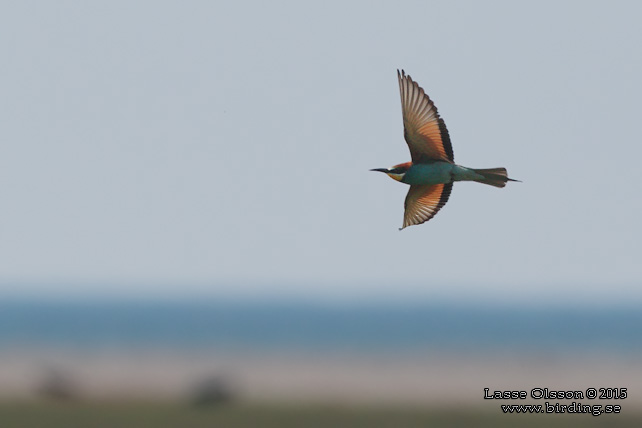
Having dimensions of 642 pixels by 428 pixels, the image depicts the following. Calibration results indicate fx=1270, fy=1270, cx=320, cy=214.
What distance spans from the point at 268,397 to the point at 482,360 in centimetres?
2166

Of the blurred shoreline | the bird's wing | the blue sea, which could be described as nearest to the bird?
the bird's wing

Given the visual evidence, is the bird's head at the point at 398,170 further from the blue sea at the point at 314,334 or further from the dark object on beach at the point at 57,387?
the blue sea at the point at 314,334

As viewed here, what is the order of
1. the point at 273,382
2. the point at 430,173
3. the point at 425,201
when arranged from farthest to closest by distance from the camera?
the point at 273,382 → the point at 425,201 → the point at 430,173

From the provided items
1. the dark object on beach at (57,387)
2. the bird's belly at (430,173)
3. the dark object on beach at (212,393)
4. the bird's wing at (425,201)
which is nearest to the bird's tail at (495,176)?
the bird's belly at (430,173)

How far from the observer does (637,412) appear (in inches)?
690

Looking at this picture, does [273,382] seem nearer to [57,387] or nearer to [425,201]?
[57,387]

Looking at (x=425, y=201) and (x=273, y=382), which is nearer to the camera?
(x=425, y=201)

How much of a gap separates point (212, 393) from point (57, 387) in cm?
212

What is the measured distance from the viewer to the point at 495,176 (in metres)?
11.6

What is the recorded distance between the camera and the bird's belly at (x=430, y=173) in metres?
11.7

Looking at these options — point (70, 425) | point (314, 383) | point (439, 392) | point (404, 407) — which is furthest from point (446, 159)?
point (314, 383)

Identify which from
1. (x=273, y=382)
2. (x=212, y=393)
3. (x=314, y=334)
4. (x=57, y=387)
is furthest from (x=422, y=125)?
(x=314, y=334)

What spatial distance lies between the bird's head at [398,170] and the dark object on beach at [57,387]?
619 cm

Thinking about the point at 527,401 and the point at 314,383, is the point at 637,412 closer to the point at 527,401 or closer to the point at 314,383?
the point at 527,401
